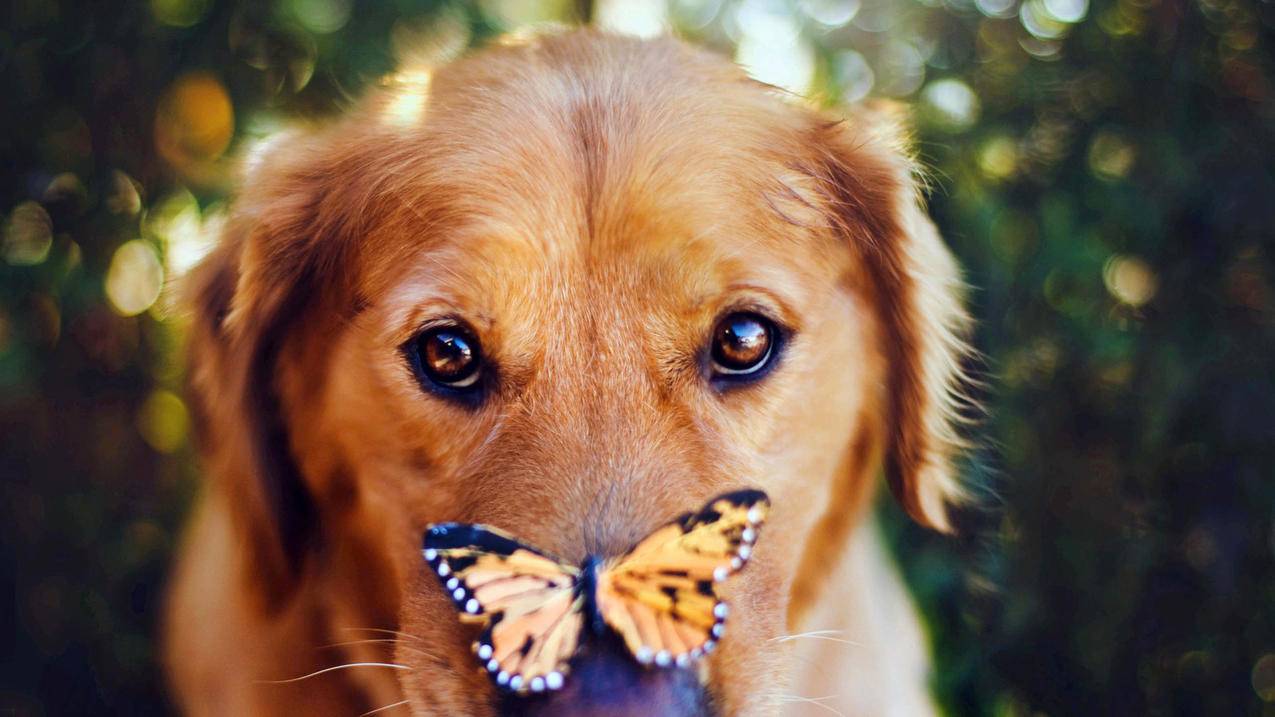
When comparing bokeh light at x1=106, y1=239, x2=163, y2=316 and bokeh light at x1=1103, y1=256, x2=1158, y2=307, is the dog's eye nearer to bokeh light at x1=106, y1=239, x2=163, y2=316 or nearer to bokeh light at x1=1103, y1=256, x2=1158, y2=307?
bokeh light at x1=106, y1=239, x2=163, y2=316

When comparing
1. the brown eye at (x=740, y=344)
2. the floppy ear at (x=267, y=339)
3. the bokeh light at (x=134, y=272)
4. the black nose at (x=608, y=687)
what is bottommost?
the bokeh light at (x=134, y=272)

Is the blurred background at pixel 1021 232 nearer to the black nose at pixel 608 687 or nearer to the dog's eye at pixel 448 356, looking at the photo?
the dog's eye at pixel 448 356

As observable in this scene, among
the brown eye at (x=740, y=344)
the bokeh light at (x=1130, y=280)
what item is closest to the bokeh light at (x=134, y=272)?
the brown eye at (x=740, y=344)

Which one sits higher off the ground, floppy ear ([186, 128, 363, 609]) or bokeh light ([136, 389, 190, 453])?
floppy ear ([186, 128, 363, 609])

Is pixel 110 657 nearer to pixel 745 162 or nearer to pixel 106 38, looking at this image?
pixel 106 38

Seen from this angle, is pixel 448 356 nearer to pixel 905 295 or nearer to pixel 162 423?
pixel 905 295

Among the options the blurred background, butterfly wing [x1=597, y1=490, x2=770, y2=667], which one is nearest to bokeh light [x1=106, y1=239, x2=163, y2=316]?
the blurred background
